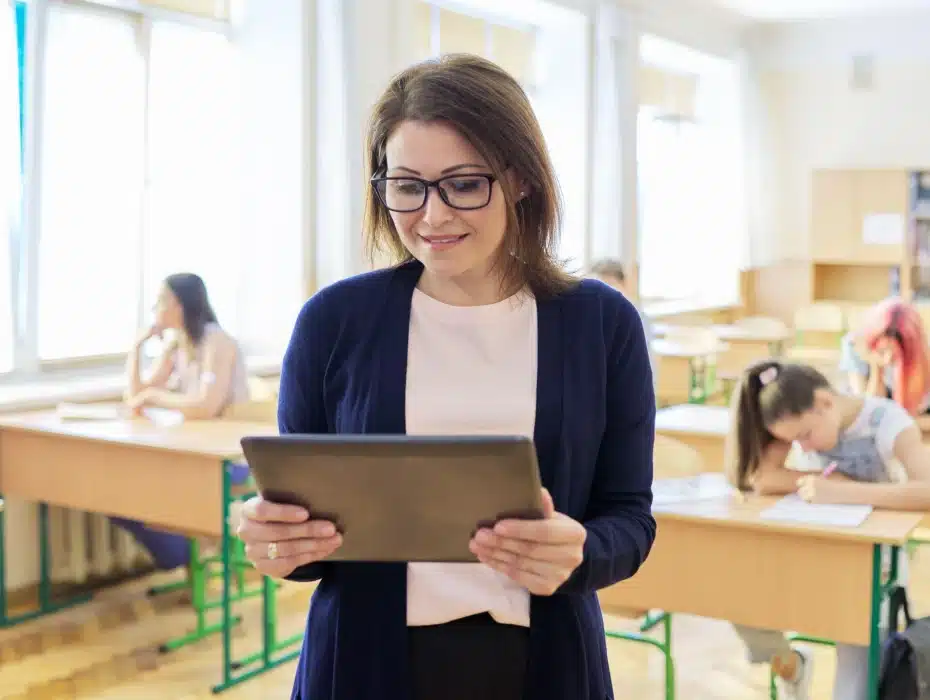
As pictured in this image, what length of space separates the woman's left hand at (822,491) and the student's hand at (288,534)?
2.21 m

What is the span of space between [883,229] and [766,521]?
7.58m

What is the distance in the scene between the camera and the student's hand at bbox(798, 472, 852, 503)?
3055 mm

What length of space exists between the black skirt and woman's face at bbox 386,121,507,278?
377mm

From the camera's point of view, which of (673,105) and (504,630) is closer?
(504,630)

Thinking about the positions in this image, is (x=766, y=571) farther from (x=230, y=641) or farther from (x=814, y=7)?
(x=814, y=7)

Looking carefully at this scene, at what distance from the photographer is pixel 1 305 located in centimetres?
484

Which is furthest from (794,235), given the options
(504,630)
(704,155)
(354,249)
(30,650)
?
(504,630)

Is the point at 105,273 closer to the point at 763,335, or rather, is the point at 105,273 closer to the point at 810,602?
the point at 810,602

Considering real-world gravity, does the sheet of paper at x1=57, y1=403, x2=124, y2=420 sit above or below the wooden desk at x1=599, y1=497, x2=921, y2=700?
above

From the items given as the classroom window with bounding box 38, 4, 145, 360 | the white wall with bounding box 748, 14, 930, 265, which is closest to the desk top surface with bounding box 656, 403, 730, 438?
the classroom window with bounding box 38, 4, 145, 360

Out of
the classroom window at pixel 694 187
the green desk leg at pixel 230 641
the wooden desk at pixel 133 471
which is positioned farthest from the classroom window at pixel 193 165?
the classroom window at pixel 694 187

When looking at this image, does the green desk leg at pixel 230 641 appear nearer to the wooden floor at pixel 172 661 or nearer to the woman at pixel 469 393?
Result: the wooden floor at pixel 172 661

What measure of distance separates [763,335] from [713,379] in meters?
0.85

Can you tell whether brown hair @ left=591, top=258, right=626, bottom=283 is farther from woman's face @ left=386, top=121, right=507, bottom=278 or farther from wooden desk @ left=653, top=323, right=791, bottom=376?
woman's face @ left=386, top=121, right=507, bottom=278
